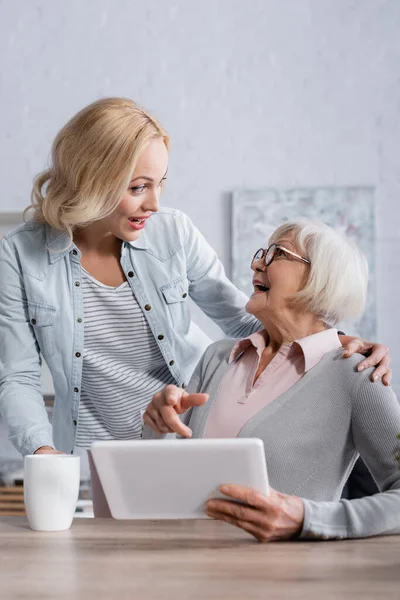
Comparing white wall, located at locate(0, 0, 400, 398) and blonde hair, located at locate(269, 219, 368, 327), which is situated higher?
white wall, located at locate(0, 0, 400, 398)

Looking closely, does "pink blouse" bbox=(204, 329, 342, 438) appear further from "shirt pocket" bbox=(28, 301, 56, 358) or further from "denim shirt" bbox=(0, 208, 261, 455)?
"shirt pocket" bbox=(28, 301, 56, 358)

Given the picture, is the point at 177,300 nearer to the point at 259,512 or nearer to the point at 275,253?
the point at 275,253

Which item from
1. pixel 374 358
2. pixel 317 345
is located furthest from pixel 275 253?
pixel 374 358

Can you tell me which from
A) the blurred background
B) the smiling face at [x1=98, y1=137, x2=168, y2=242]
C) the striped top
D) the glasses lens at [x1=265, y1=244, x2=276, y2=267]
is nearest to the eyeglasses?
the glasses lens at [x1=265, y1=244, x2=276, y2=267]

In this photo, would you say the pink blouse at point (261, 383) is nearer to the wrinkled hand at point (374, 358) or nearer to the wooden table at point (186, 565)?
the wrinkled hand at point (374, 358)

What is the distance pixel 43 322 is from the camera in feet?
6.95

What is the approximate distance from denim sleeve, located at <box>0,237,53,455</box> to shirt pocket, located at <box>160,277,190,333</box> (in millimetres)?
354

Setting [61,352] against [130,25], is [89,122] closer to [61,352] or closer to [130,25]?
[61,352]

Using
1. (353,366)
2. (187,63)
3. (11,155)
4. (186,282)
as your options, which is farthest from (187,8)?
(353,366)

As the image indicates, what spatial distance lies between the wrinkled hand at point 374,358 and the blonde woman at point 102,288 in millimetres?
573

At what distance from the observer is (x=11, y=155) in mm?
4152

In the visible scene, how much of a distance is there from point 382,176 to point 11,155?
178 cm

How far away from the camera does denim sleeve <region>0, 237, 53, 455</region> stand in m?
1.94

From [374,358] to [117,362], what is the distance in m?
0.80
